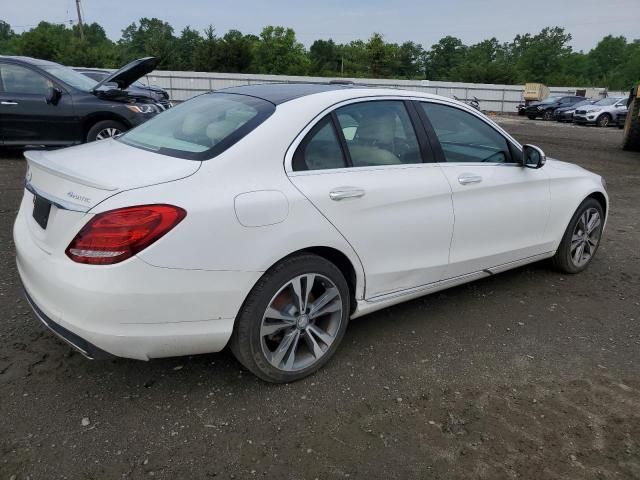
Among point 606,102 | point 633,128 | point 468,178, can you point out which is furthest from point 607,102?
point 468,178

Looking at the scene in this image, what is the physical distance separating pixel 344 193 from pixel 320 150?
0.28 m

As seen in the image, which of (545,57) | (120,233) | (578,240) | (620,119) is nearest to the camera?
(120,233)

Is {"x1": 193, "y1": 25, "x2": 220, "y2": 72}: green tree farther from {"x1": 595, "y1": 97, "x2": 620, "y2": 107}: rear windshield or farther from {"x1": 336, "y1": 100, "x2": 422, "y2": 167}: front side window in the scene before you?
{"x1": 336, "y1": 100, "x2": 422, "y2": 167}: front side window

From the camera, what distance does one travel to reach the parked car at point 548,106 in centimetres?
3034

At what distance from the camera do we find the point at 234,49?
50.2 metres

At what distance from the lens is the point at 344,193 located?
116 inches

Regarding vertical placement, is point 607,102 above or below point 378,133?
below

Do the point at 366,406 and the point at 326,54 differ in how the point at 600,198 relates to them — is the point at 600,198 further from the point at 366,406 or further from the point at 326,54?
the point at 326,54

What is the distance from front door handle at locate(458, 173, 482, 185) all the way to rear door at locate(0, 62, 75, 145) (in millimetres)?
7178

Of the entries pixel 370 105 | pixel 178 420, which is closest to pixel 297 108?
pixel 370 105

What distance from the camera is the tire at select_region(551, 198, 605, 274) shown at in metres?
4.61

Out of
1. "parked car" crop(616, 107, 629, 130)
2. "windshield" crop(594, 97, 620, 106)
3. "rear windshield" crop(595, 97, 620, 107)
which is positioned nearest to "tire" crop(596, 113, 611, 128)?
"parked car" crop(616, 107, 629, 130)

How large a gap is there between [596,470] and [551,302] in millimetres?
2000

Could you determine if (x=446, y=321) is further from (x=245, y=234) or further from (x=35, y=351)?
(x=35, y=351)
